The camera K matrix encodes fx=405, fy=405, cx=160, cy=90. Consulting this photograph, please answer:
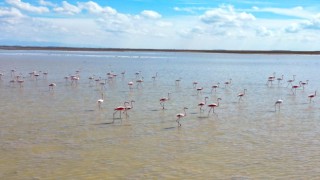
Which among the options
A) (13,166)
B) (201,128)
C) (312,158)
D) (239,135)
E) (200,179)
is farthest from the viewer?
(201,128)

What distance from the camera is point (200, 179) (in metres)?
7.86

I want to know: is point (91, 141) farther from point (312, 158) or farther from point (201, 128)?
point (312, 158)

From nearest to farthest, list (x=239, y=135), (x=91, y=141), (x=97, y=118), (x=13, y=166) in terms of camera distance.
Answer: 1. (x=13, y=166)
2. (x=91, y=141)
3. (x=239, y=135)
4. (x=97, y=118)

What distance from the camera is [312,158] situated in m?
9.15

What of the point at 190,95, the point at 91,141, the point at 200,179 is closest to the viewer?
the point at 200,179

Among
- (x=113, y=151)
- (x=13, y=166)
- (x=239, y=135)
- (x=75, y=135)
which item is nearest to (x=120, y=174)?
(x=113, y=151)

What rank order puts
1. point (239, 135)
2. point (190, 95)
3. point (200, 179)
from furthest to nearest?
point (190, 95) < point (239, 135) < point (200, 179)

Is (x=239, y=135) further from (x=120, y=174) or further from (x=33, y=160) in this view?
(x=33, y=160)

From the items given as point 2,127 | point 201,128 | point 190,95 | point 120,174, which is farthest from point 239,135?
point 190,95

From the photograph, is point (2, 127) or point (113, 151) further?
point (2, 127)

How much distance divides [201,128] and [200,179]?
4380 mm

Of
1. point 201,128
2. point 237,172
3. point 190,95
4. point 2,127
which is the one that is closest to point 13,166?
point 2,127

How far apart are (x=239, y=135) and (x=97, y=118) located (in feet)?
16.0

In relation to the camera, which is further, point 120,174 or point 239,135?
point 239,135
